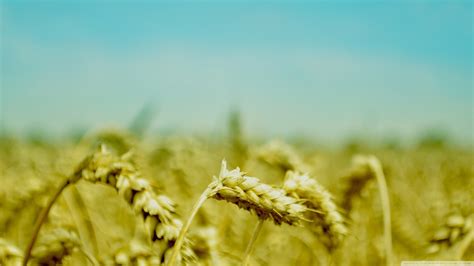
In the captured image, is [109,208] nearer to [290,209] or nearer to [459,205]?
[459,205]

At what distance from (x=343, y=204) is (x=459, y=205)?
1.66 ft

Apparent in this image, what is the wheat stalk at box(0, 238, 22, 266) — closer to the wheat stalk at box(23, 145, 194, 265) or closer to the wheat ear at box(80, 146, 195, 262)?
the wheat stalk at box(23, 145, 194, 265)

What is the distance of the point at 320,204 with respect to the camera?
154 centimetres

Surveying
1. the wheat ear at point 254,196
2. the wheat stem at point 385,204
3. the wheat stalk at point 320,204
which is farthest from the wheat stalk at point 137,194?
the wheat stem at point 385,204

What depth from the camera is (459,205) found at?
6.84ft

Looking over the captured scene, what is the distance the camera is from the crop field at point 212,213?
4.04 feet

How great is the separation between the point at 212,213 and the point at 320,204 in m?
1.25

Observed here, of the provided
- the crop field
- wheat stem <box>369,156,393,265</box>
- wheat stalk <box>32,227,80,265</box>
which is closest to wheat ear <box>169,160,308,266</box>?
the crop field

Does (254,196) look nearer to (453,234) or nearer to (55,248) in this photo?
(55,248)

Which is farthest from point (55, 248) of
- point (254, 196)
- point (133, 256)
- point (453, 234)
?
point (453, 234)

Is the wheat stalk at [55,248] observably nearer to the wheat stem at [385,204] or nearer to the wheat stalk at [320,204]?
the wheat stalk at [320,204]

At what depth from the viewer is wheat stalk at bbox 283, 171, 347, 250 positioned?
146 cm

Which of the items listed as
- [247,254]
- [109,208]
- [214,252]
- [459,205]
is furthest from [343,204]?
[109,208]

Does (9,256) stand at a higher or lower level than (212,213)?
lower
